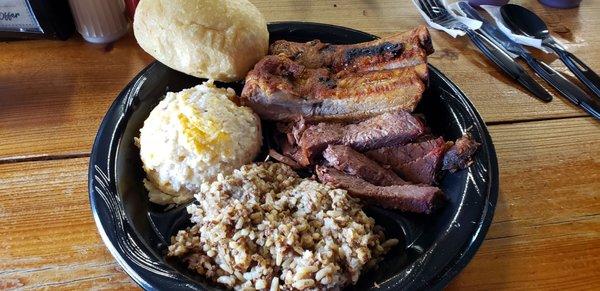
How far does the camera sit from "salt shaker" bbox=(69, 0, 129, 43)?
2242 mm

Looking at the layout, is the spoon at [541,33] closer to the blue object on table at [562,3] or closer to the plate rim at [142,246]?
the blue object on table at [562,3]

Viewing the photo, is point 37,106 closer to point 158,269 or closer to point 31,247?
point 31,247

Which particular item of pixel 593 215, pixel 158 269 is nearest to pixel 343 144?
pixel 158 269

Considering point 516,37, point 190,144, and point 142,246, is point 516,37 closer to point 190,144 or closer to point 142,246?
point 190,144

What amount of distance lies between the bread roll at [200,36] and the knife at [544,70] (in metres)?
1.33

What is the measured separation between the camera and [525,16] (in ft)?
8.28

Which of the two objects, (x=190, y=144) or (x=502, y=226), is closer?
(x=190, y=144)

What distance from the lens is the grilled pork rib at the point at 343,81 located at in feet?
5.64

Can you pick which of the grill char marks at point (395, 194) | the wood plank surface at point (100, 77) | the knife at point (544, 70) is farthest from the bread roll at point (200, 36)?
the knife at point (544, 70)

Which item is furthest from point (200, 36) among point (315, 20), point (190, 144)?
point (315, 20)

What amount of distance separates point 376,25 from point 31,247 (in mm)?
1936

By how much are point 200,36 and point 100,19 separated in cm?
81

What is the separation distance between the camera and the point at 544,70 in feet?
7.60

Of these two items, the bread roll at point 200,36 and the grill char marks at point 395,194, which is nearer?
the grill char marks at point 395,194
